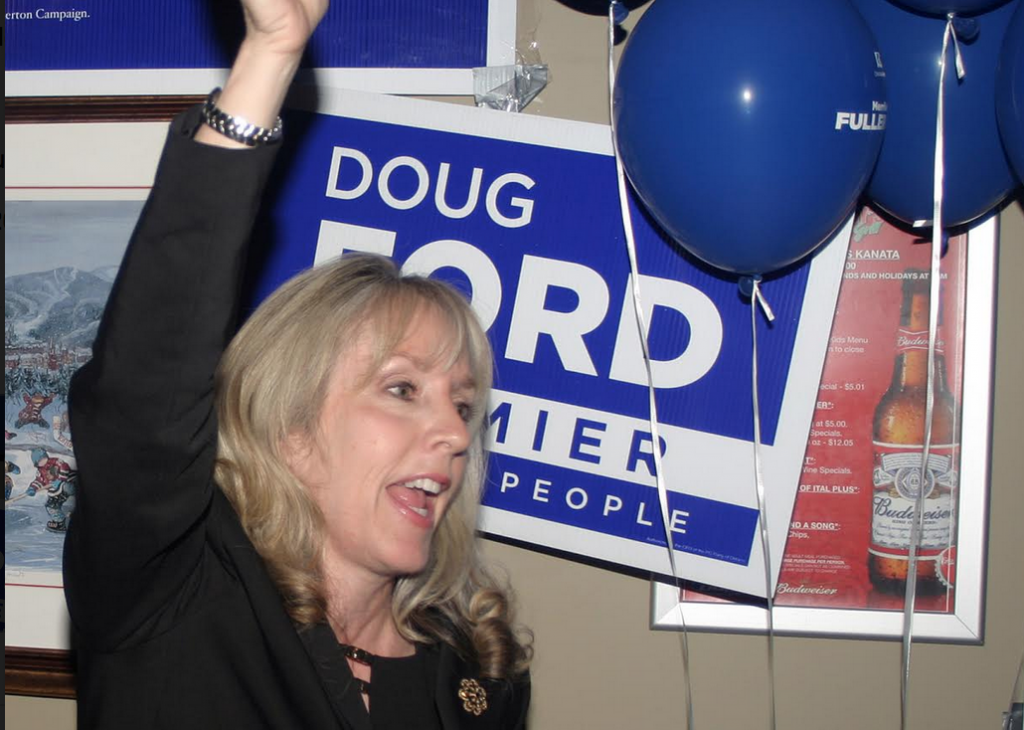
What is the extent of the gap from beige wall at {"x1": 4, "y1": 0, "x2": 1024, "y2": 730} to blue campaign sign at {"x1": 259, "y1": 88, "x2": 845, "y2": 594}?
0.17 metres

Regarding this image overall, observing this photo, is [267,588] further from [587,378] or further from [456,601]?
[587,378]

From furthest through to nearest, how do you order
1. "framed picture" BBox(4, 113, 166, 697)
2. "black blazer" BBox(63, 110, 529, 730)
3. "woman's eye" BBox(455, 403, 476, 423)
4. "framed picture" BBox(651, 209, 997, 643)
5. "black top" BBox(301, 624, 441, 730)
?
"framed picture" BBox(4, 113, 166, 697)
"framed picture" BBox(651, 209, 997, 643)
"woman's eye" BBox(455, 403, 476, 423)
"black top" BBox(301, 624, 441, 730)
"black blazer" BBox(63, 110, 529, 730)

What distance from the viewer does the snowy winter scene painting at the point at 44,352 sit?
1963 millimetres

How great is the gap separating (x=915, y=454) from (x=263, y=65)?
130cm

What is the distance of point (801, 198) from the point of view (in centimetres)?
132

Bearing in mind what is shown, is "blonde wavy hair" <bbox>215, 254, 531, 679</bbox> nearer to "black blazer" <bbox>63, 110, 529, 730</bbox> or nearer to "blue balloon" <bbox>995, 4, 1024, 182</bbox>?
"black blazer" <bbox>63, 110, 529, 730</bbox>

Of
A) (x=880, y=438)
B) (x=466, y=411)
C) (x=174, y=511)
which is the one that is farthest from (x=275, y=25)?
(x=880, y=438)

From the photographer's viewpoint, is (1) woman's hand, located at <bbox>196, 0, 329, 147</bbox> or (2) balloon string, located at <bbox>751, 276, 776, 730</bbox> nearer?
(1) woman's hand, located at <bbox>196, 0, 329, 147</bbox>

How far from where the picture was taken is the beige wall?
1.73 meters

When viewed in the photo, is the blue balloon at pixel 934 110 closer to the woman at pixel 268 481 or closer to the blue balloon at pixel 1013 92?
the blue balloon at pixel 1013 92

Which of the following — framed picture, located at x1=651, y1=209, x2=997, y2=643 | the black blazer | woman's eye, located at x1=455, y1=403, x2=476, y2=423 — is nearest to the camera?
the black blazer

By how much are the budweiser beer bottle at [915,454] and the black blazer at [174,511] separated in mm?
1033

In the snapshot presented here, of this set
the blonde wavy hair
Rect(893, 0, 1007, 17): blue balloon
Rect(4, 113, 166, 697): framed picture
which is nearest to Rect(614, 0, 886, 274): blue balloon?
Rect(893, 0, 1007, 17): blue balloon

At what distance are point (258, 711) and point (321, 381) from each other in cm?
40
